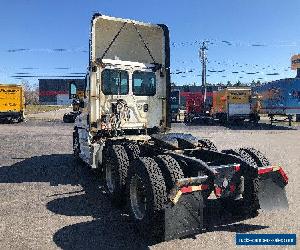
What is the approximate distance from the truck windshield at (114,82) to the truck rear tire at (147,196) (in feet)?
13.1

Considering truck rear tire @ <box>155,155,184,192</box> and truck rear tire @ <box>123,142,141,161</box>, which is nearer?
truck rear tire @ <box>155,155,184,192</box>

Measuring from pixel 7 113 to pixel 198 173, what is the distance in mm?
30456

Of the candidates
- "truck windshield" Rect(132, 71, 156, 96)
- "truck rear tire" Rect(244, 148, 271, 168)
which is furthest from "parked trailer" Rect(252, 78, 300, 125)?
"truck rear tire" Rect(244, 148, 271, 168)

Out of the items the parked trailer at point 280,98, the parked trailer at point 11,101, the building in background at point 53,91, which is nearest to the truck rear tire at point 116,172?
the parked trailer at point 280,98

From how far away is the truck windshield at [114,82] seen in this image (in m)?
9.23

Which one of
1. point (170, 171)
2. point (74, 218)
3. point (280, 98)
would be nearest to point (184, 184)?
point (170, 171)

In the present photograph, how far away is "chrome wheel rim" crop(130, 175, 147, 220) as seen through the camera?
5672 mm

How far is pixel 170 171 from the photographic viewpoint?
518cm

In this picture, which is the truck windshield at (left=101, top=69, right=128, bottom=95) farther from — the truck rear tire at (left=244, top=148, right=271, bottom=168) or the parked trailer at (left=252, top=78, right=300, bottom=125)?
the parked trailer at (left=252, top=78, right=300, bottom=125)

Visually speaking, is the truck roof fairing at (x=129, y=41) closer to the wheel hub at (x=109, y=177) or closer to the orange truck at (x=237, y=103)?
the wheel hub at (x=109, y=177)

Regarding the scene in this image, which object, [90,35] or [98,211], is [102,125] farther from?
[98,211]

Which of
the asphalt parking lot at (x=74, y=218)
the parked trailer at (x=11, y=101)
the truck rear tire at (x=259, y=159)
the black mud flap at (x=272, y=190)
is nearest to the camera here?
the asphalt parking lot at (x=74, y=218)

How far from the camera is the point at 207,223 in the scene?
5.76 m

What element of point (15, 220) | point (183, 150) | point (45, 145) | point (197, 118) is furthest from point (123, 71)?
point (197, 118)
